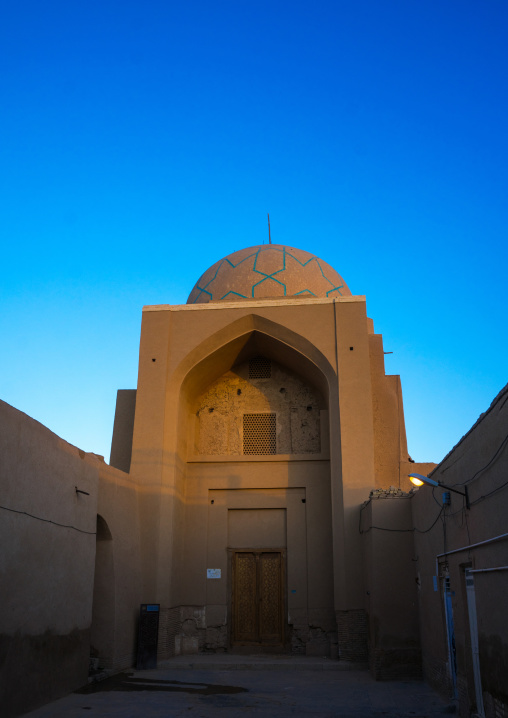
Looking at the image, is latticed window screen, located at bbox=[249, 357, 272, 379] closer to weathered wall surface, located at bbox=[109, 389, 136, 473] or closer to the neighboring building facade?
the neighboring building facade

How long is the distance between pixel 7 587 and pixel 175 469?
575 cm

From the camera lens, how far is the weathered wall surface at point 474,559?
5203 millimetres

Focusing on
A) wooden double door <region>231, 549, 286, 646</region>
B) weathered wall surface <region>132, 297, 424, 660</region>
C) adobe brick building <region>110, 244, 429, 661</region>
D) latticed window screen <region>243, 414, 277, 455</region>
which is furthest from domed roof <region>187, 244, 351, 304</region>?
wooden double door <region>231, 549, 286, 646</region>

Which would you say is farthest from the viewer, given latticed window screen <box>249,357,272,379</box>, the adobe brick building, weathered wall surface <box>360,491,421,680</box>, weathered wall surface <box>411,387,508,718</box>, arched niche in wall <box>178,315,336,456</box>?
latticed window screen <box>249,357,272,379</box>

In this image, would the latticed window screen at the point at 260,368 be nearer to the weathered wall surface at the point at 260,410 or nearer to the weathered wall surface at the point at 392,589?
the weathered wall surface at the point at 260,410

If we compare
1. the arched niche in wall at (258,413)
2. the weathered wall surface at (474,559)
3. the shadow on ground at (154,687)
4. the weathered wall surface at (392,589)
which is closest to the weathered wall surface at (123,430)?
the arched niche in wall at (258,413)

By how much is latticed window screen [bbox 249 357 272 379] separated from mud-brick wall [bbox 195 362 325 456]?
0.05 m

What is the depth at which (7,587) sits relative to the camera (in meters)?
6.51

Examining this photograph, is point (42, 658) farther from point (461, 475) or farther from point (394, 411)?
point (394, 411)

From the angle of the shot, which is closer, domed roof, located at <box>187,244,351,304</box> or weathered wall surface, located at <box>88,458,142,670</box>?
weathered wall surface, located at <box>88,458,142,670</box>

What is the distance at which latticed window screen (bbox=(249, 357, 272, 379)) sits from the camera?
14078 mm

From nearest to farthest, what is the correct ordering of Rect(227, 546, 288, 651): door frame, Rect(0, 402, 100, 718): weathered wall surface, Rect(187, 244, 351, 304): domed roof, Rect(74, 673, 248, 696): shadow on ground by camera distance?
1. Rect(0, 402, 100, 718): weathered wall surface
2. Rect(74, 673, 248, 696): shadow on ground
3. Rect(227, 546, 288, 651): door frame
4. Rect(187, 244, 351, 304): domed roof

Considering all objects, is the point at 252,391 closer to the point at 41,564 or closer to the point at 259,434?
the point at 259,434

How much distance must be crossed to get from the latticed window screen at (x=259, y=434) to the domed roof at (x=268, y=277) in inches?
110
